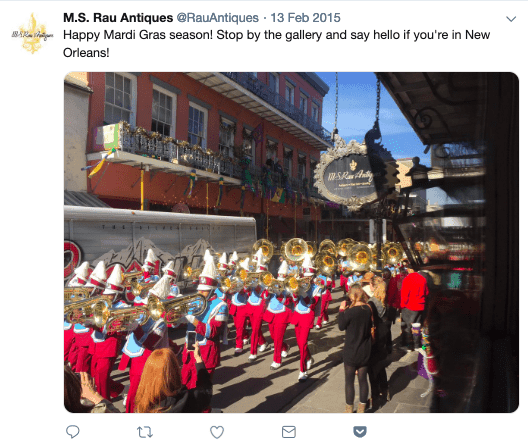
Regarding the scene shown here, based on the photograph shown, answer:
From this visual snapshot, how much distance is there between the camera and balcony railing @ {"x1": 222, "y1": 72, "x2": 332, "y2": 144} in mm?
11330

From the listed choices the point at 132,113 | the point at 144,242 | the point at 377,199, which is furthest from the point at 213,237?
the point at 377,199

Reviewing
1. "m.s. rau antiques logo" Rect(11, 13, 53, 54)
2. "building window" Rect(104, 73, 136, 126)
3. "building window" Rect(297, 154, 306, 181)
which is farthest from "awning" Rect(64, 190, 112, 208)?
"building window" Rect(297, 154, 306, 181)

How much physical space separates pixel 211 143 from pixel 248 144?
1.93m

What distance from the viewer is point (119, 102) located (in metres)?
9.18

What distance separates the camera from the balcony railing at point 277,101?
1133cm

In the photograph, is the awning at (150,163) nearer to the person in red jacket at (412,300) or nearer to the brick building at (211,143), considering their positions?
the brick building at (211,143)

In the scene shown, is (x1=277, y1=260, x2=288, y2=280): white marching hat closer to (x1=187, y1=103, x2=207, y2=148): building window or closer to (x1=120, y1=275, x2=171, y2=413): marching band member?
(x1=120, y1=275, x2=171, y2=413): marching band member

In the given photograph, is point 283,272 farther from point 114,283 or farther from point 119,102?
point 119,102

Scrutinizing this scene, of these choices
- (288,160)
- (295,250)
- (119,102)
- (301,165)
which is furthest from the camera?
(301,165)

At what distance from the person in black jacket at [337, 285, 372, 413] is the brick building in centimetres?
431

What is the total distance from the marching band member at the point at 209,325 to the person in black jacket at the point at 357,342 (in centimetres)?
165

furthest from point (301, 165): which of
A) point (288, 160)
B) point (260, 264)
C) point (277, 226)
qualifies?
point (260, 264)

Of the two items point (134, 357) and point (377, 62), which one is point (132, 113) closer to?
point (134, 357)

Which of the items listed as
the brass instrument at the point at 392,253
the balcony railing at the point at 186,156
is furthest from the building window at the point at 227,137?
the brass instrument at the point at 392,253
